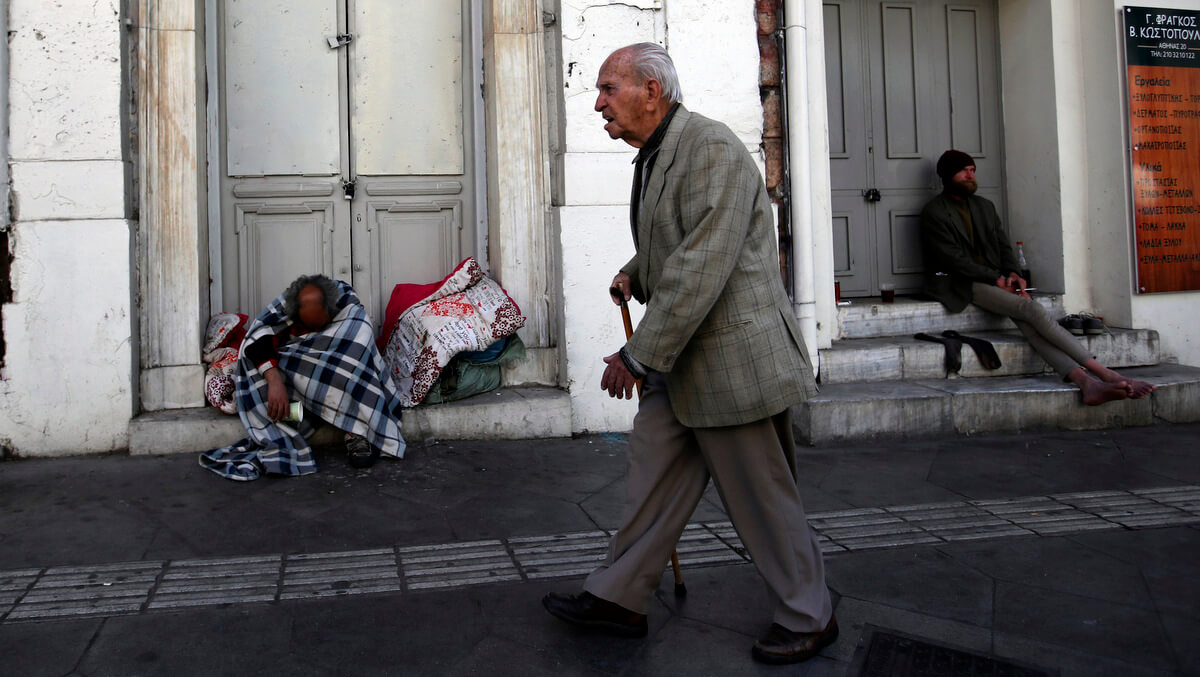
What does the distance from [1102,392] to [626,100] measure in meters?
4.38

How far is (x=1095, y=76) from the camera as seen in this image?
6.83 meters

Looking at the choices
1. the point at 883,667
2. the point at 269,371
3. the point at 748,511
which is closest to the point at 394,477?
the point at 269,371

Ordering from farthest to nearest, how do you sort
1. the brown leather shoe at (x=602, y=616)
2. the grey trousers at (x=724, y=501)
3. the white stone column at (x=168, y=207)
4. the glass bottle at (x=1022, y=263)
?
the glass bottle at (x=1022, y=263) < the white stone column at (x=168, y=207) < the brown leather shoe at (x=602, y=616) < the grey trousers at (x=724, y=501)

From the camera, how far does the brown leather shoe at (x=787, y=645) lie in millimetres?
2654

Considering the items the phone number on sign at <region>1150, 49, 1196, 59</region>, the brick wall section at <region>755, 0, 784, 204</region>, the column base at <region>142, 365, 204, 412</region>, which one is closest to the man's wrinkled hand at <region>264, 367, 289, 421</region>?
the column base at <region>142, 365, 204, 412</region>

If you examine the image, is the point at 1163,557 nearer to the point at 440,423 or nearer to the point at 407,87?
the point at 440,423

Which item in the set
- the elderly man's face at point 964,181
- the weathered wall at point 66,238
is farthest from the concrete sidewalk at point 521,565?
the elderly man's face at point 964,181

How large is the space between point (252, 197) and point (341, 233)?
0.60 m

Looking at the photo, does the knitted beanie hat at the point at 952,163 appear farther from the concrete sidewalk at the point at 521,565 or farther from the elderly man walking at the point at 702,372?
the elderly man walking at the point at 702,372

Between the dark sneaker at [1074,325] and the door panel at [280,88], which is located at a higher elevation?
the door panel at [280,88]

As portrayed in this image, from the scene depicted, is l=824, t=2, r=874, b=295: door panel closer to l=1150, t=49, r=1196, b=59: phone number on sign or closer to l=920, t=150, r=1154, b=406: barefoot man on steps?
l=920, t=150, r=1154, b=406: barefoot man on steps

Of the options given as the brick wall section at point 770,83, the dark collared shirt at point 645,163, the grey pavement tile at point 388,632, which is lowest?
the grey pavement tile at point 388,632

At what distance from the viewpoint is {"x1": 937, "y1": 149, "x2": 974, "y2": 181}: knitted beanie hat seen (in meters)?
6.75

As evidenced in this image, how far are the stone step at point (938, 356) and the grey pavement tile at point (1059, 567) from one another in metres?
2.49
